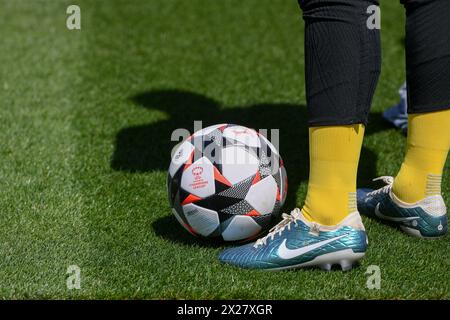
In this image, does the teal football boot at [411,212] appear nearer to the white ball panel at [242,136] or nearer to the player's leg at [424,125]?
the player's leg at [424,125]

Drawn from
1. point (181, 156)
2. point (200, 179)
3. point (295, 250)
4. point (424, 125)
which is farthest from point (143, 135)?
point (424, 125)

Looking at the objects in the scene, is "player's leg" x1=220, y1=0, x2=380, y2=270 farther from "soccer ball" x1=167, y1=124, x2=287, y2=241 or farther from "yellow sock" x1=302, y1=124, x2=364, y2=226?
"soccer ball" x1=167, y1=124, x2=287, y2=241

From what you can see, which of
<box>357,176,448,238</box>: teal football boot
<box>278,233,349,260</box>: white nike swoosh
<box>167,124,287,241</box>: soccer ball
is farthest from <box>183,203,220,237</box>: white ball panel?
<box>357,176,448,238</box>: teal football boot

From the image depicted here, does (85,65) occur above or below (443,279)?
above

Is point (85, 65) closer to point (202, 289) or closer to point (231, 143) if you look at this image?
point (231, 143)

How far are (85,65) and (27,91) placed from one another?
551 mm

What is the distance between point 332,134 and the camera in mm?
2625

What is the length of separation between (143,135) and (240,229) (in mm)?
1364

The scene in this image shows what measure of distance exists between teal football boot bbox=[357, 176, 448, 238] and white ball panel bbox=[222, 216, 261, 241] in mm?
541

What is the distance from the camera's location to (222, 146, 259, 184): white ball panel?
9.61 ft

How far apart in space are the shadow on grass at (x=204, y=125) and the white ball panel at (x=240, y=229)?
28 centimetres

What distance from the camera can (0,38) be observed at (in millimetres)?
5570
